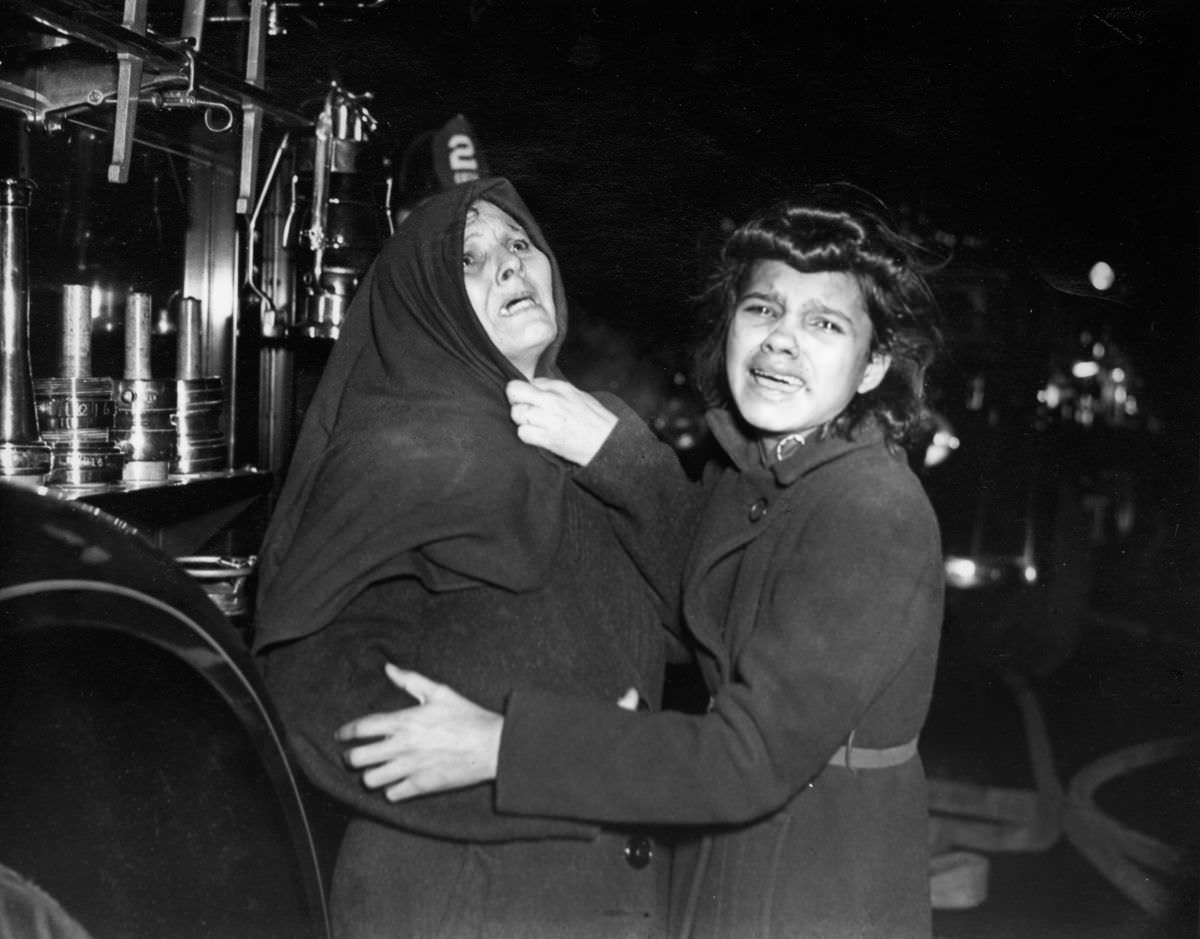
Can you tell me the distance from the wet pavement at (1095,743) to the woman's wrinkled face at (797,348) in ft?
4.62

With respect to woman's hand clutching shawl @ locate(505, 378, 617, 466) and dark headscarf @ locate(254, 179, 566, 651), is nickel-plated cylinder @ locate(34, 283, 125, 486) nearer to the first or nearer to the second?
dark headscarf @ locate(254, 179, 566, 651)

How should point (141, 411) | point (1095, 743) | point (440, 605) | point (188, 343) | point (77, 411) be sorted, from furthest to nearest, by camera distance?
point (1095, 743) < point (188, 343) < point (141, 411) < point (77, 411) < point (440, 605)

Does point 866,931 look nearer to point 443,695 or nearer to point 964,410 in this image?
point 443,695

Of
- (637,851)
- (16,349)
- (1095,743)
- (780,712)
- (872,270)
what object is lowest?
(1095,743)

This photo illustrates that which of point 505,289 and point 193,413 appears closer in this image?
point 505,289

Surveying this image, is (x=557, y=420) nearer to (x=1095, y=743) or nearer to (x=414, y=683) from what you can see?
(x=414, y=683)

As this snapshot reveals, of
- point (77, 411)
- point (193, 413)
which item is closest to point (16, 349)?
point (77, 411)

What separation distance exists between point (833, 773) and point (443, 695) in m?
0.48

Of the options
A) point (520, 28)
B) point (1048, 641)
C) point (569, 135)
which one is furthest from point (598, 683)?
point (1048, 641)

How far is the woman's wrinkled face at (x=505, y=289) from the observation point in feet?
4.46

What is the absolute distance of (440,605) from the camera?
117cm

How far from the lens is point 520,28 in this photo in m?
1.97

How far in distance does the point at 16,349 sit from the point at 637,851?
1.14 m

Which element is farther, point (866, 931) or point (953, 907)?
point (953, 907)
